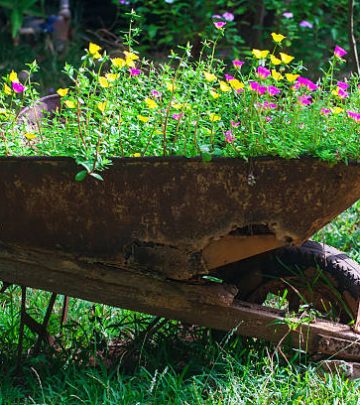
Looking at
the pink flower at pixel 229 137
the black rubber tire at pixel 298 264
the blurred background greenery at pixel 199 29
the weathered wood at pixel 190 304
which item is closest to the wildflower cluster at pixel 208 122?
the pink flower at pixel 229 137

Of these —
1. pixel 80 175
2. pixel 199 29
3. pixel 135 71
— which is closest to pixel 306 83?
pixel 135 71

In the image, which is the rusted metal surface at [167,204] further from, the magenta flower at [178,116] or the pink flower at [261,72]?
the pink flower at [261,72]

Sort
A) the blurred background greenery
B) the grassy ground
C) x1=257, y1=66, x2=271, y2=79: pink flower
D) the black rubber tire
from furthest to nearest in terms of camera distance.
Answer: the blurred background greenery < the black rubber tire < the grassy ground < x1=257, y1=66, x2=271, y2=79: pink flower

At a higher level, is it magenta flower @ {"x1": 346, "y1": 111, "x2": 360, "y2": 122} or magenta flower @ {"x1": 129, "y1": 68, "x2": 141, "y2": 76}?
magenta flower @ {"x1": 346, "y1": 111, "x2": 360, "y2": 122}

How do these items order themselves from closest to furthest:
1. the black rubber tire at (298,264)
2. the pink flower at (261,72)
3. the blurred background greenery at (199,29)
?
the pink flower at (261,72)
the black rubber tire at (298,264)
the blurred background greenery at (199,29)

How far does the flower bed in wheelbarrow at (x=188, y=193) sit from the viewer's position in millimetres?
2168

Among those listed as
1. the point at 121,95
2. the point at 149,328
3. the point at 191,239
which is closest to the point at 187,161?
the point at 191,239

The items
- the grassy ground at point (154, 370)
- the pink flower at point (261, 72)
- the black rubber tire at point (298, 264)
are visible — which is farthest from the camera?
the black rubber tire at point (298, 264)

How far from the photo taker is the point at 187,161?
2168mm

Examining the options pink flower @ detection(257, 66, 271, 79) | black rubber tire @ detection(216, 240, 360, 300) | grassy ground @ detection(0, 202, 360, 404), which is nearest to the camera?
pink flower @ detection(257, 66, 271, 79)

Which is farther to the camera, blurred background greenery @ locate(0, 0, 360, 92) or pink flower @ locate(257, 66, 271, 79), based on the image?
blurred background greenery @ locate(0, 0, 360, 92)

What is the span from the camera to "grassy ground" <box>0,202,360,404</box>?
7.89 feet

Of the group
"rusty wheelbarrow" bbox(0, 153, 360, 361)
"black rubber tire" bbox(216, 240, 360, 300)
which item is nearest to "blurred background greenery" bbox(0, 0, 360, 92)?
"black rubber tire" bbox(216, 240, 360, 300)

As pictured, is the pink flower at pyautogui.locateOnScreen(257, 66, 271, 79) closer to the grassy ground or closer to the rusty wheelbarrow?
the rusty wheelbarrow
